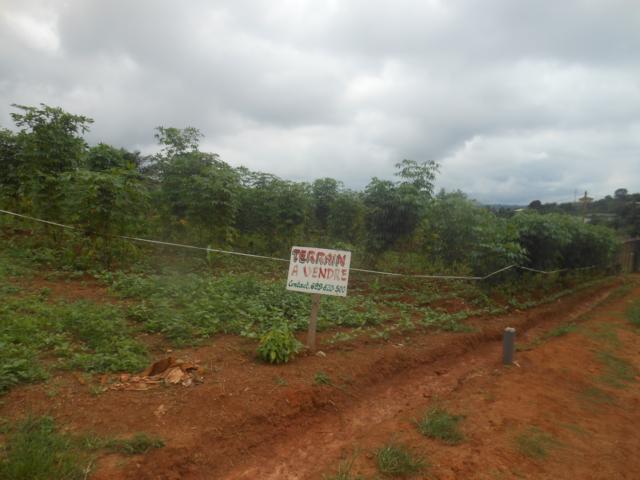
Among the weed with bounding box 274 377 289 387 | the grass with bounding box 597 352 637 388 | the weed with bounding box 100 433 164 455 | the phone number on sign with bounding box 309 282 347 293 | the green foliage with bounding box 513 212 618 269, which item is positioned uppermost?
the green foliage with bounding box 513 212 618 269

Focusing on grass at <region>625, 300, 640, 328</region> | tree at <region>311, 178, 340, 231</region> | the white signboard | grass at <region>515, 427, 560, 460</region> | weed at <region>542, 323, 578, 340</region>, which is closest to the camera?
Result: grass at <region>515, 427, 560, 460</region>

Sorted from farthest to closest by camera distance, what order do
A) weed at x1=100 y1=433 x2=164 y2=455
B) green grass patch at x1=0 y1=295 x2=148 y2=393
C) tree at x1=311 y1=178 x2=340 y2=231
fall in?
1. tree at x1=311 y1=178 x2=340 y2=231
2. green grass patch at x1=0 y1=295 x2=148 y2=393
3. weed at x1=100 y1=433 x2=164 y2=455

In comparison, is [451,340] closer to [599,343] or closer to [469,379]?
[469,379]

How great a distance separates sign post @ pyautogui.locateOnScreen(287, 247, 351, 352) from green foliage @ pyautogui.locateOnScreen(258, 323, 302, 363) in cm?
48

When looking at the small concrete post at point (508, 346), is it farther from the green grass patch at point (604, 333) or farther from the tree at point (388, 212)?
the tree at point (388, 212)

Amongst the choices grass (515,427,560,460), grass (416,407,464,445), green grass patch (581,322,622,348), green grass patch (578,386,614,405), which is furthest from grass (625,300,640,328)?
grass (416,407,464,445)

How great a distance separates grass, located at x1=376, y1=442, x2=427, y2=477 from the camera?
3.00 m

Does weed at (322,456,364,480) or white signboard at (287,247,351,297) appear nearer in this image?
weed at (322,456,364,480)

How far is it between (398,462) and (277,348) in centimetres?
187

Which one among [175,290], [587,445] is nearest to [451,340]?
[587,445]

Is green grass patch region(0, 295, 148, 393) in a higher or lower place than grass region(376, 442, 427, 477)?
higher

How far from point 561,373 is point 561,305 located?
5.15 m

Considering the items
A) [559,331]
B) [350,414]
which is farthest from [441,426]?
[559,331]

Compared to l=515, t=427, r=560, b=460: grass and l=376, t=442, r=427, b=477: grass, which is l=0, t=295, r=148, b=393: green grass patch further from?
l=515, t=427, r=560, b=460: grass
